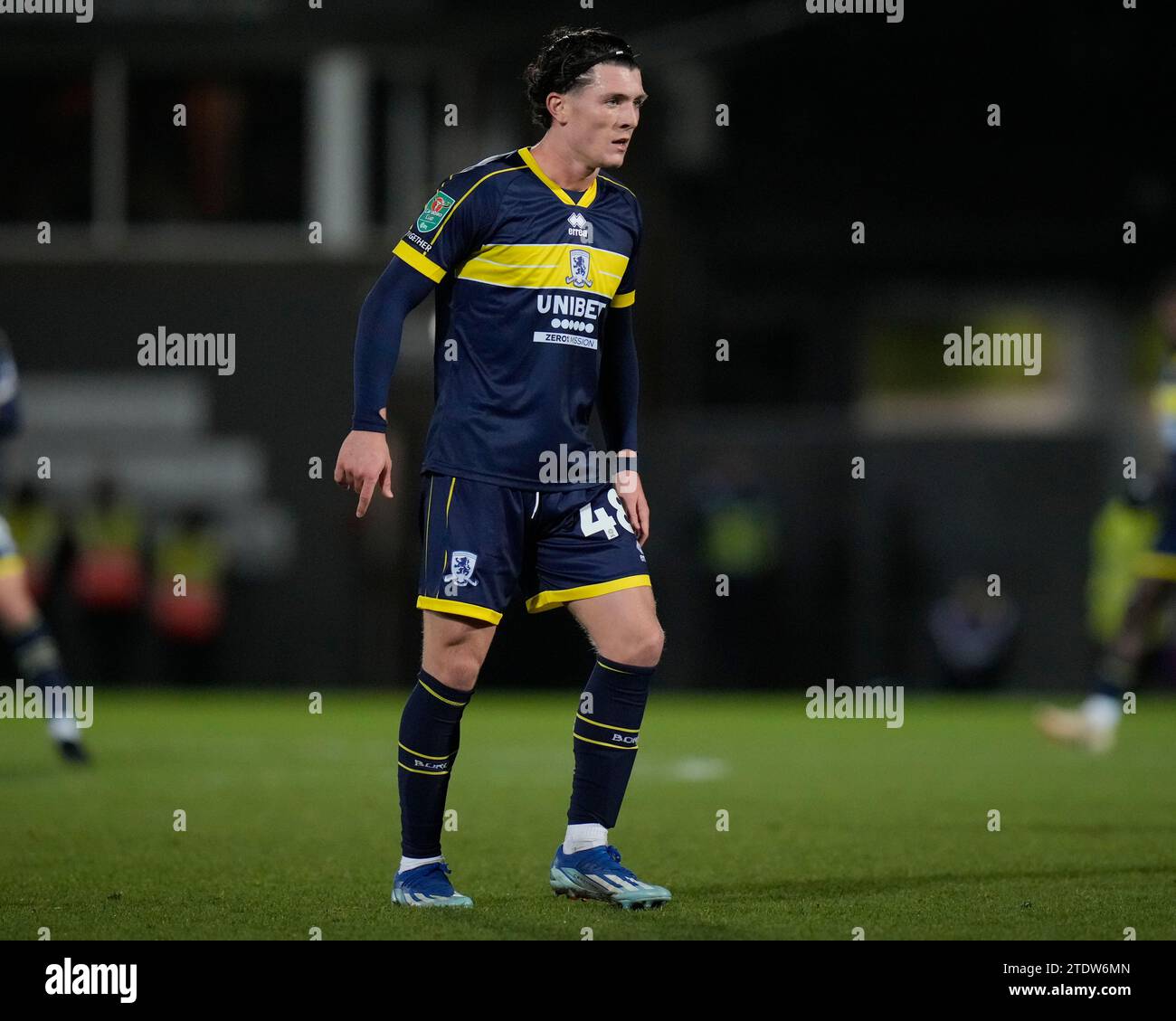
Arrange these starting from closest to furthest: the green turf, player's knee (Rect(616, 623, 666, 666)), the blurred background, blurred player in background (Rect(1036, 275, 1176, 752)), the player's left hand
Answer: the green turf < player's knee (Rect(616, 623, 666, 666)) < the player's left hand < blurred player in background (Rect(1036, 275, 1176, 752)) < the blurred background

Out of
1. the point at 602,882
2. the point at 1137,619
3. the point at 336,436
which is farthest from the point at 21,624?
the point at 336,436

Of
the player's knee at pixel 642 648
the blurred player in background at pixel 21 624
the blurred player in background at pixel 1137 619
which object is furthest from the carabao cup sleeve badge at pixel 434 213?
the blurred player in background at pixel 1137 619

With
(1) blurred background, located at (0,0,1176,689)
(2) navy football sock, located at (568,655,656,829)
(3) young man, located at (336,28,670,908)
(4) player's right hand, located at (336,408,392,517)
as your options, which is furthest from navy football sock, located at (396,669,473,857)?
(1) blurred background, located at (0,0,1176,689)

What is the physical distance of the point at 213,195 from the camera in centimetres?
1912

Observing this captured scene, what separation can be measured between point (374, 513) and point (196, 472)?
5.96ft

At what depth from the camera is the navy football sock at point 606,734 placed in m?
5.80

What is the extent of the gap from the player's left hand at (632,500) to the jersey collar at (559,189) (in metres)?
0.81

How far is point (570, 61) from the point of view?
576 cm

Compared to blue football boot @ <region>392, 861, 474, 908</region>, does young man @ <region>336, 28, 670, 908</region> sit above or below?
above

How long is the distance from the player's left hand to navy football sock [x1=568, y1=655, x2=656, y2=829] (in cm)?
43

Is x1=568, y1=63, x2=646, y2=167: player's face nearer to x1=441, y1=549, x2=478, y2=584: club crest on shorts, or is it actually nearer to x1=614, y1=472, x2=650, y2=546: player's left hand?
x1=614, y1=472, x2=650, y2=546: player's left hand

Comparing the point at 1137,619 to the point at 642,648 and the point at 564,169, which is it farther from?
the point at 564,169

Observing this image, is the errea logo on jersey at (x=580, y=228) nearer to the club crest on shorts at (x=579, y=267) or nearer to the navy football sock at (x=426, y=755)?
the club crest on shorts at (x=579, y=267)

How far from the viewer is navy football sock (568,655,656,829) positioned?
5.80 metres
